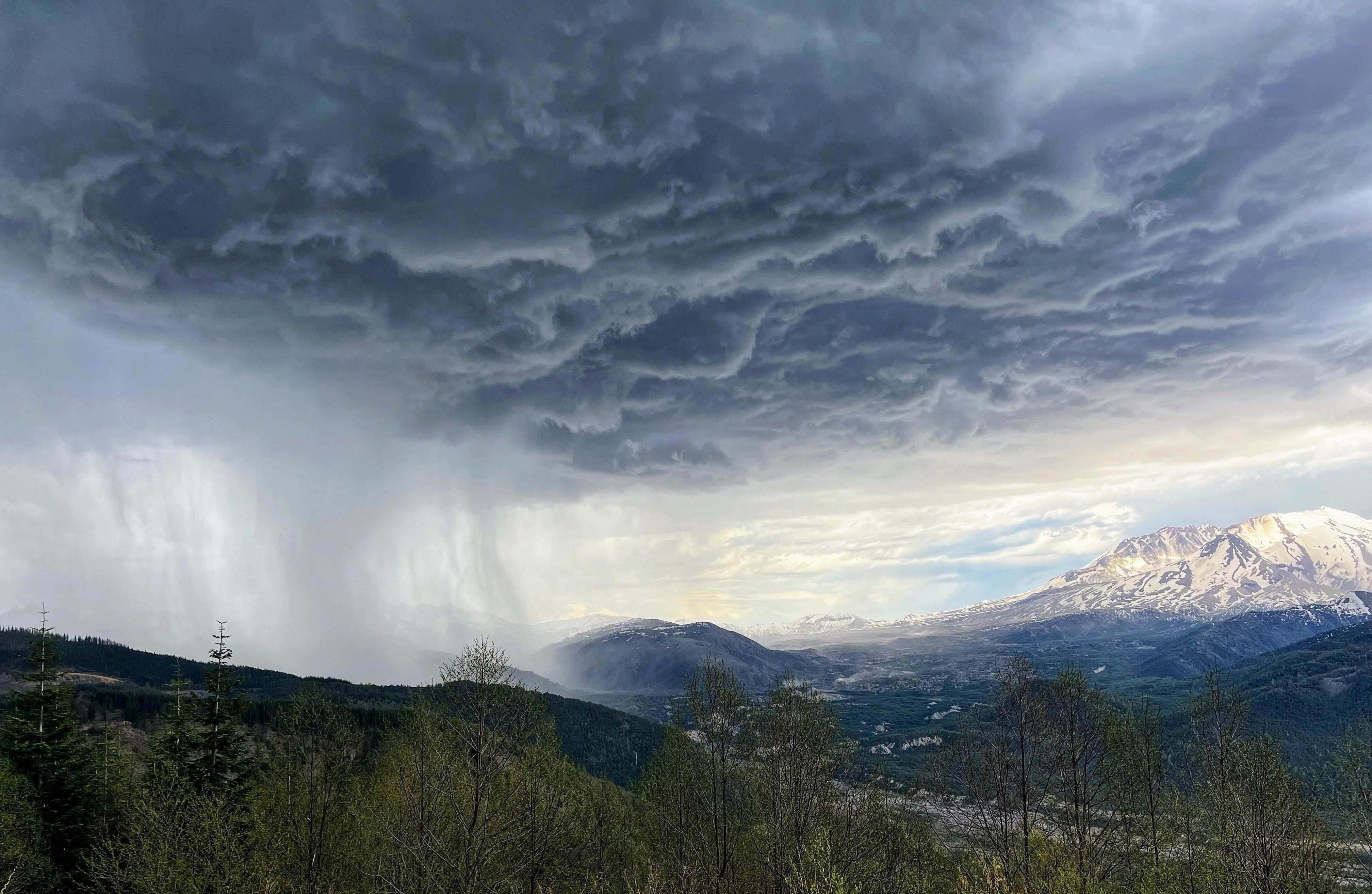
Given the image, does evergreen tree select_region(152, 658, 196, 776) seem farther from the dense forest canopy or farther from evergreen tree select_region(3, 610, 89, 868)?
evergreen tree select_region(3, 610, 89, 868)

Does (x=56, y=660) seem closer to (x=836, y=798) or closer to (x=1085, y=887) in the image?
(x=836, y=798)

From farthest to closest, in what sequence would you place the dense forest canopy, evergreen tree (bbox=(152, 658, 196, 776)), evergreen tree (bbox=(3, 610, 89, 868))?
evergreen tree (bbox=(152, 658, 196, 776)) < evergreen tree (bbox=(3, 610, 89, 868)) < the dense forest canopy

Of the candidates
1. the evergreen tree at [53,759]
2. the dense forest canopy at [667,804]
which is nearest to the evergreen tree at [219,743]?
the dense forest canopy at [667,804]

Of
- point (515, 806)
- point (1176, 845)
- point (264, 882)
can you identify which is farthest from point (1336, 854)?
point (264, 882)

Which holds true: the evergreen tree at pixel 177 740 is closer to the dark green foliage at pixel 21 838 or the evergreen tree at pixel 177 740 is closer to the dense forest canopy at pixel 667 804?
the dense forest canopy at pixel 667 804

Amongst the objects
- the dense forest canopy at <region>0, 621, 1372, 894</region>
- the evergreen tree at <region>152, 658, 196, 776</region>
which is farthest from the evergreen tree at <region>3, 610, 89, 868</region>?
the evergreen tree at <region>152, 658, 196, 776</region>

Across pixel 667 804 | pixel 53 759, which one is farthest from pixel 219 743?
pixel 667 804
